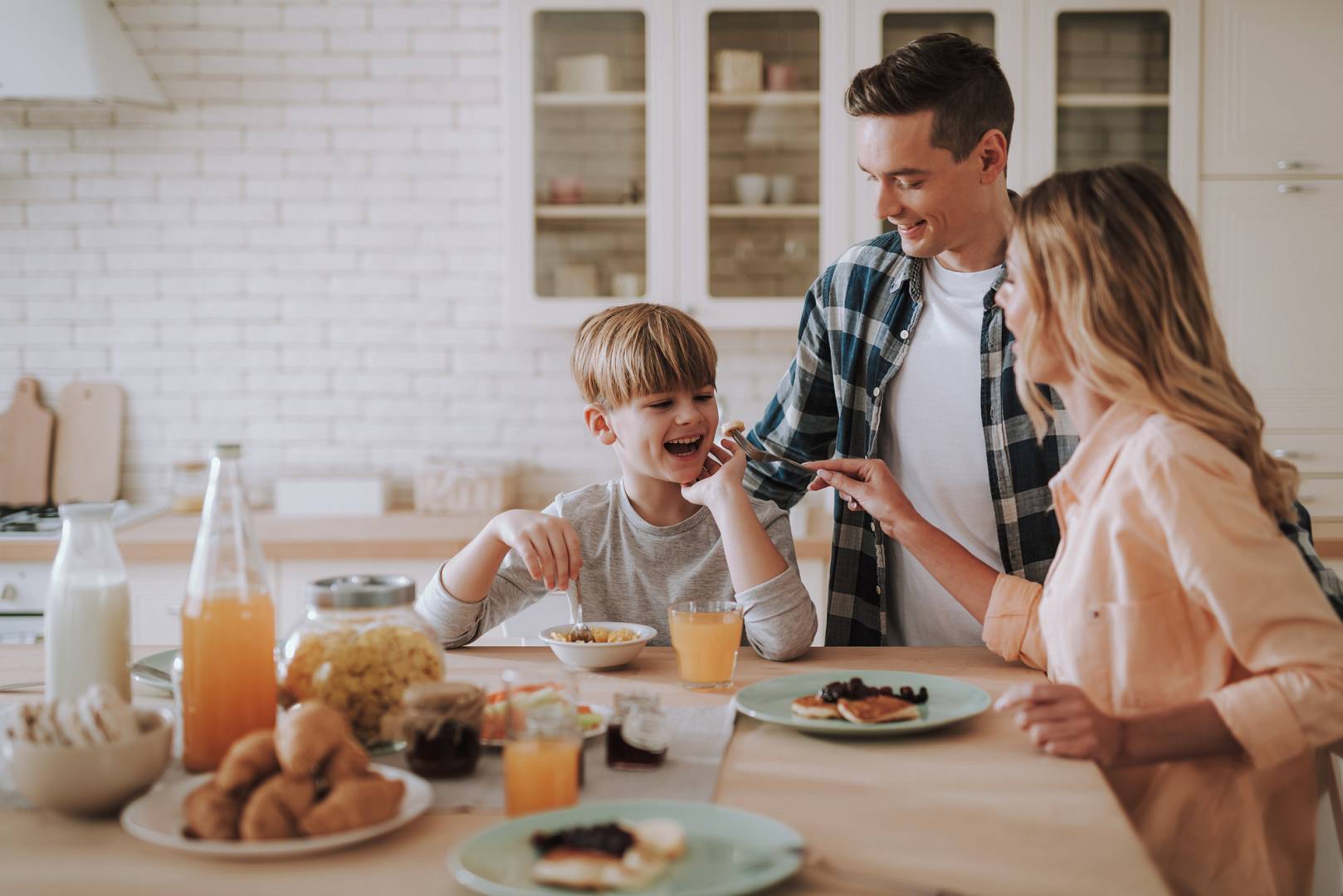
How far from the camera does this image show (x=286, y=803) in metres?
1.04

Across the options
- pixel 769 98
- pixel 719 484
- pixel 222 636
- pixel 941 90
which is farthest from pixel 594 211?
pixel 222 636

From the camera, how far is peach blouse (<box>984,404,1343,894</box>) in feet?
3.95

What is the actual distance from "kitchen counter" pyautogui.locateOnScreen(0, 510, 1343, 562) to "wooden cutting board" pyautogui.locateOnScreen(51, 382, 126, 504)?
1.56ft

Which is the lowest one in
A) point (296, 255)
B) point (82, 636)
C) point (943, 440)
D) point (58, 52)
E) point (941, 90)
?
point (82, 636)

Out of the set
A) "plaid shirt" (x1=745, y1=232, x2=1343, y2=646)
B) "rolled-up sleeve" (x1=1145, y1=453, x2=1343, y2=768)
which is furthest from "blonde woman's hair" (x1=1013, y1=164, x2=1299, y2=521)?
"plaid shirt" (x1=745, y1=232, x2=1343, y2=646)

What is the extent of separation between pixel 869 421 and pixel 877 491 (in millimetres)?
414

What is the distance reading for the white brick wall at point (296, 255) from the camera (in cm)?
368

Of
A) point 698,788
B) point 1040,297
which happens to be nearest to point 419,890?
point 698,788

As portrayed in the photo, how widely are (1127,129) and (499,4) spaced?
1.79m

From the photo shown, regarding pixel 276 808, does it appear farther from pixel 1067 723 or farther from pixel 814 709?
pixel 1067 723

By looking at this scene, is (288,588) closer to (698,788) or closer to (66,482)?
(66,482)

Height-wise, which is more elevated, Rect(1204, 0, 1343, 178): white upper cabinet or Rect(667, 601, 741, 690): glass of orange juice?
Answer: Rect(1204, 0, 1343, 178): white upper cabinet

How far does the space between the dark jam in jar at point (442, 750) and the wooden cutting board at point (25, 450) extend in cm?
289

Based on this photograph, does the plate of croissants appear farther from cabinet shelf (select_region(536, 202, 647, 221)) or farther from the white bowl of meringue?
cabinet shelf (select_region(536, 202, 647, 221))
